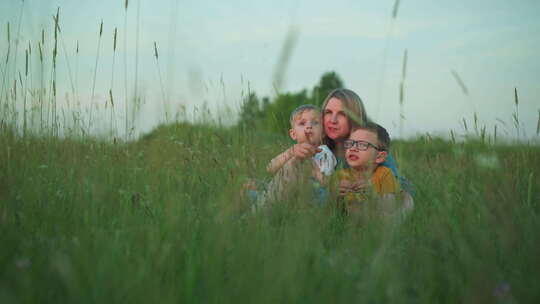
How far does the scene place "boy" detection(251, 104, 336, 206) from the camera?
7.55 ft

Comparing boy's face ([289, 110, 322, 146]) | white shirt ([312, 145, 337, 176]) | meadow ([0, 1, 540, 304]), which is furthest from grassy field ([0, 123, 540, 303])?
boy's face ([289, 110, 322, 146])

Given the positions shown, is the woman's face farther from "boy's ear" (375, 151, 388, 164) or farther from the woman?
"boy's ear" (375, 151, 388, 164)

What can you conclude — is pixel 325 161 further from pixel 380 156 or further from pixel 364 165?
pixel 380 156

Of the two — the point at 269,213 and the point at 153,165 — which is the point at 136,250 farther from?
the point at 153,165

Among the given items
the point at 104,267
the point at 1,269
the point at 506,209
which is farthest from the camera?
the point at 506,209

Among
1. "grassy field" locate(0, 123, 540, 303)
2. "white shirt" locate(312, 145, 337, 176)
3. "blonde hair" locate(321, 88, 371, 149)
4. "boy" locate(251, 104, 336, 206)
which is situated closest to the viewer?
"grassy field" locate(0, 123, 540, 303)

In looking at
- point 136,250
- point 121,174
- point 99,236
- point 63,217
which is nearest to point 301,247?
point 136,250

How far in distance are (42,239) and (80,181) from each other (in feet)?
2.48

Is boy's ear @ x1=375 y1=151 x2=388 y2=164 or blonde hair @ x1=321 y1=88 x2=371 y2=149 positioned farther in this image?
blonde hair @ x1=321 y1=88 x2=371 y2=149

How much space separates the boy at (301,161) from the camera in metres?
2.30

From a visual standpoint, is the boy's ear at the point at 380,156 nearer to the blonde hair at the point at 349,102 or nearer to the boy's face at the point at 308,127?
the blonde hair at the point at 349,102

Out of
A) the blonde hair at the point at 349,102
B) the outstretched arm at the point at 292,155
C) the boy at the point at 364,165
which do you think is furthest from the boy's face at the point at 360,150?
the blonde hair at the point at 349,102

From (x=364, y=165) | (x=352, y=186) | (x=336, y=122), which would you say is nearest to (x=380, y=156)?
(x=364, y=165)

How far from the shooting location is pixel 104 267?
1.27 metres
